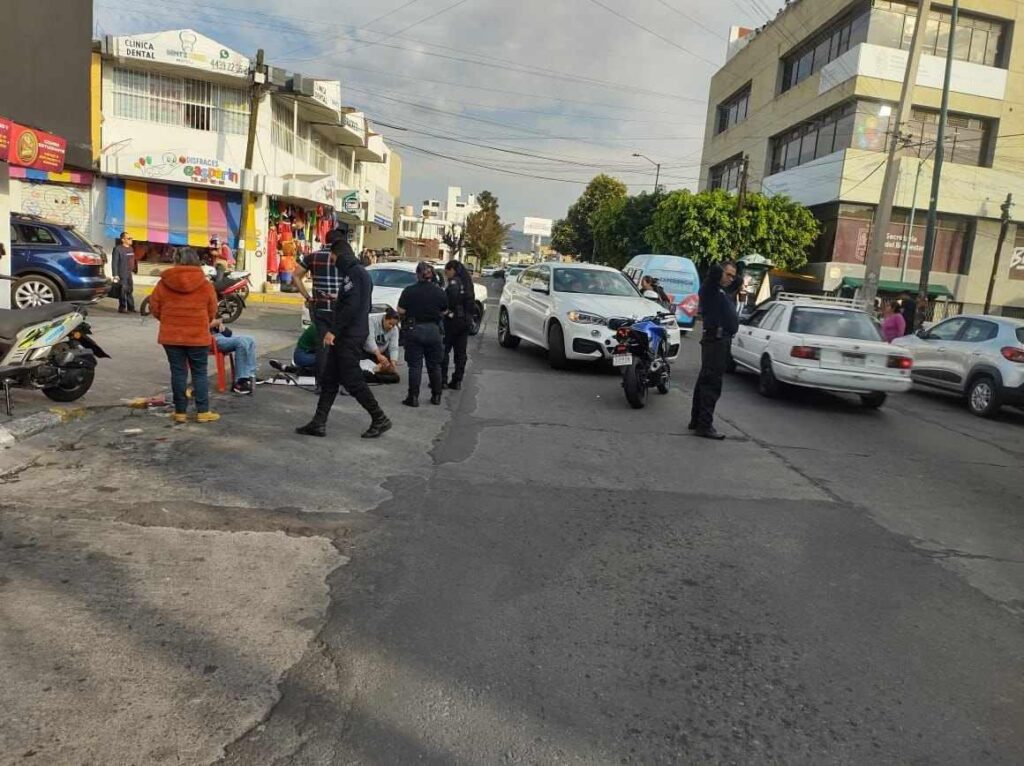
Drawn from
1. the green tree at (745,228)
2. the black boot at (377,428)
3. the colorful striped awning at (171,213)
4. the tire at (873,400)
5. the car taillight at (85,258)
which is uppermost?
the green tree at (745,228)

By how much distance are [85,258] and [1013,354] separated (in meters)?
15.7

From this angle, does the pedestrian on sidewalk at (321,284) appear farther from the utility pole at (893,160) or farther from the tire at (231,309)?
the utility pole at (893,160)

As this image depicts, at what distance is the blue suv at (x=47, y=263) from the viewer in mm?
13477

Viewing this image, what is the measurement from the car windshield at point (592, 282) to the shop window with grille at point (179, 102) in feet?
54.6

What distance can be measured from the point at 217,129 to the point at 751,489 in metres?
23.4

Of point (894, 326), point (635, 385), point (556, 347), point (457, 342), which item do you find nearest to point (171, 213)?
point (556, 347)

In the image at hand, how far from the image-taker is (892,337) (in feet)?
48.2

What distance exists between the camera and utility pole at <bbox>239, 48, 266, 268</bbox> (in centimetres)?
2233

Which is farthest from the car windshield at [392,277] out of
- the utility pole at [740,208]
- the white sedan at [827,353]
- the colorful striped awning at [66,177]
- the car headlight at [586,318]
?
the utility pole at [740,208]

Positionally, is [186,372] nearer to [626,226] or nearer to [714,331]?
[714,331]

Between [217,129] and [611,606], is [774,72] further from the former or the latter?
[611,606]

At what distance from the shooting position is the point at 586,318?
11156 mm

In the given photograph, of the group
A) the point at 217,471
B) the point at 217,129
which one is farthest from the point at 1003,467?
the point at 217,129

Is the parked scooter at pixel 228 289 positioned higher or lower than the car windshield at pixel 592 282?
lower
